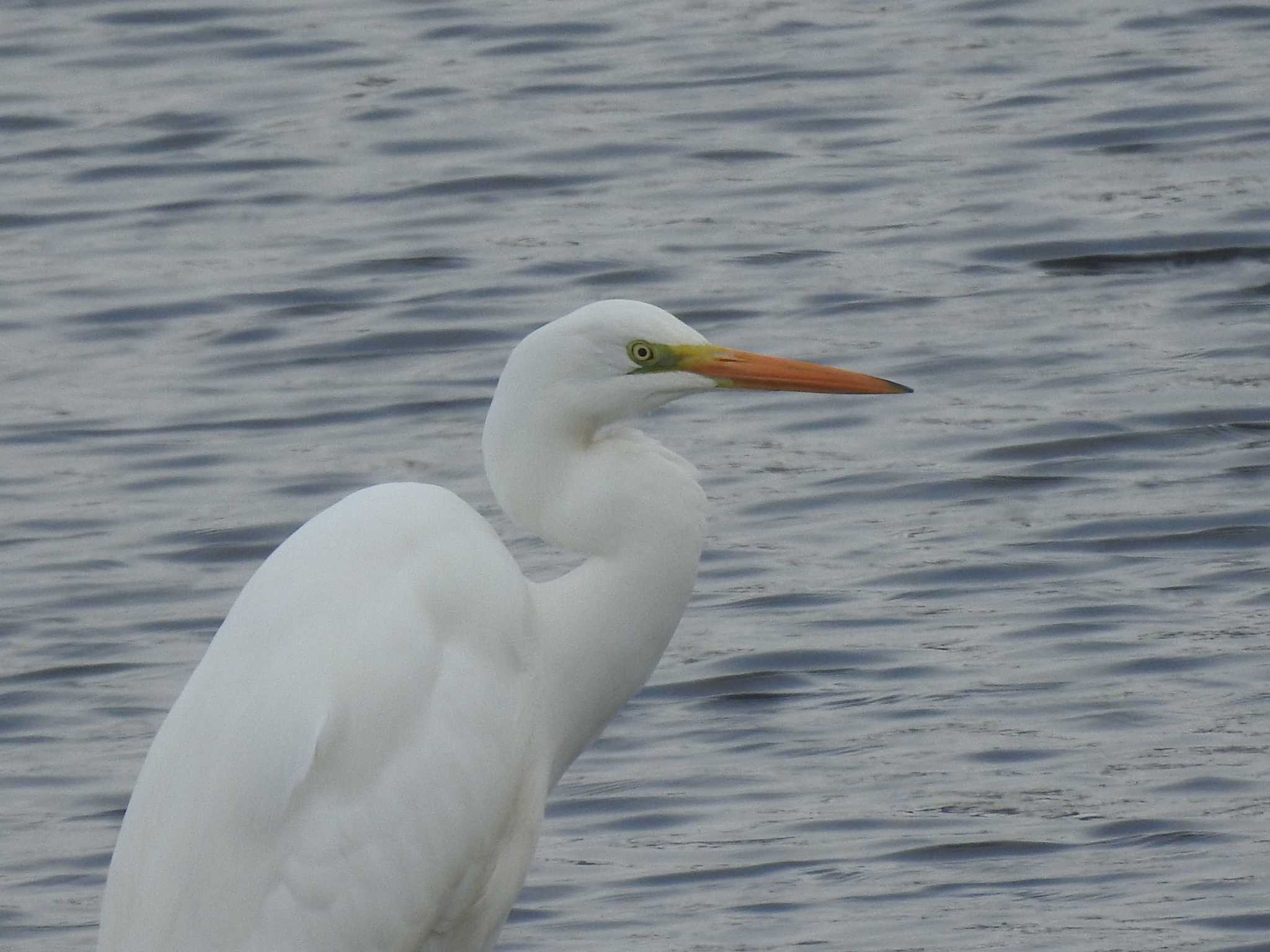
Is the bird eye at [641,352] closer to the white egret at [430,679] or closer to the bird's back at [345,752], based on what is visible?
the white egret at [430,679]

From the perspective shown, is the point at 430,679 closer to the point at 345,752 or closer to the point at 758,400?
the point at 345,752

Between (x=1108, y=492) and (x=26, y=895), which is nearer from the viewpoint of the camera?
(x=26, y=895)

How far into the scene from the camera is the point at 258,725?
14.6 ft

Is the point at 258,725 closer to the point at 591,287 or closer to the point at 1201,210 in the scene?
the point at 591,287

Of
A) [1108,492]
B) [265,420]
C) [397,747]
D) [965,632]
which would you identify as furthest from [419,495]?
[265,420]

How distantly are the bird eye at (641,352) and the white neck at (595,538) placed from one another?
0.15 metres

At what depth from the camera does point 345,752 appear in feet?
14.8

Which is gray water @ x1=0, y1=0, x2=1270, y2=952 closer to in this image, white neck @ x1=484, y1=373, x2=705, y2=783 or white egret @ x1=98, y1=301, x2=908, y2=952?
white neck @ x1=484, y1=373, x2=705, y2=783

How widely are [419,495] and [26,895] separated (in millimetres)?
1776

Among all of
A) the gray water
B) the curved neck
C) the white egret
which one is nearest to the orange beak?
the white egret

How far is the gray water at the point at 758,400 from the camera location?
19.6 ft

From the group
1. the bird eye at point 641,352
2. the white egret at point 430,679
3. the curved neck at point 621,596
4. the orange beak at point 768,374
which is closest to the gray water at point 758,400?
the curved neck at point 621,596

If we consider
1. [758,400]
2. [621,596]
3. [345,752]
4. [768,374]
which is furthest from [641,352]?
[758,400]

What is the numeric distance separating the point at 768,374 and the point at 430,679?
2.80ft
